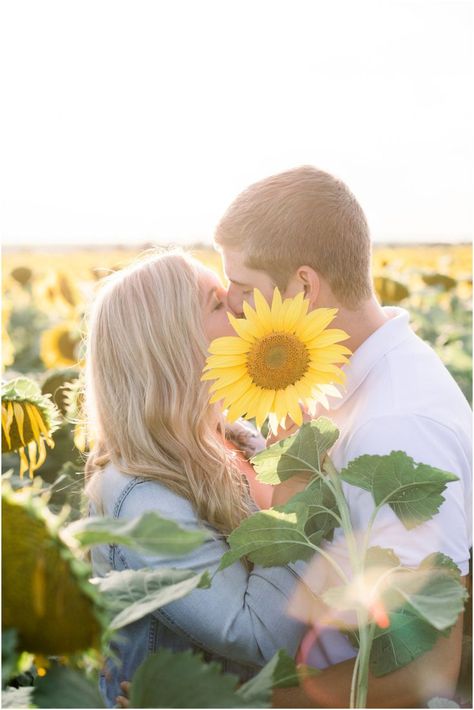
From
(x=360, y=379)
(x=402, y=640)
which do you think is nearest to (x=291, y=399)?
(x=402, y=640)

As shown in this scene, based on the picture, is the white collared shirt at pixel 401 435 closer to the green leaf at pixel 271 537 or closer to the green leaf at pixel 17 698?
the green leaf at pixel 271 537

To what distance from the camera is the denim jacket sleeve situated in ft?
5.98

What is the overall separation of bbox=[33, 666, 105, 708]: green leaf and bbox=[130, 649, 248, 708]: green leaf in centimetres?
4

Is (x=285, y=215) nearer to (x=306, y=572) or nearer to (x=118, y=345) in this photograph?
(x=118, y=345)

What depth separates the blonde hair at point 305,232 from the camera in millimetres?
2518

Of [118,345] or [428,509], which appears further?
[118,345]

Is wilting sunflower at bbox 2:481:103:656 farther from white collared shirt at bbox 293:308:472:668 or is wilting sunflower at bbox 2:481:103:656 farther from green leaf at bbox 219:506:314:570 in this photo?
white collared shirt at bbox 293:308:472:668

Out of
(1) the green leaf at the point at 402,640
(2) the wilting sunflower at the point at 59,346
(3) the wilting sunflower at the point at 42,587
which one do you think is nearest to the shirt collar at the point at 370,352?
(1) the green leaf at the point at 402,640

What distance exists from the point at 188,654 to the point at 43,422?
988 mm

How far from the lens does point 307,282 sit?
250cm

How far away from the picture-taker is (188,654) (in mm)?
761

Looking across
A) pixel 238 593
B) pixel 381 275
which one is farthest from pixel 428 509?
pixel 381 275

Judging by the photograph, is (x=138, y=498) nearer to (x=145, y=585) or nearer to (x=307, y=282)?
(x=307, y=282)

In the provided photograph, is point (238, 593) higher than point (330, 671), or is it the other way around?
point (238, 593)
